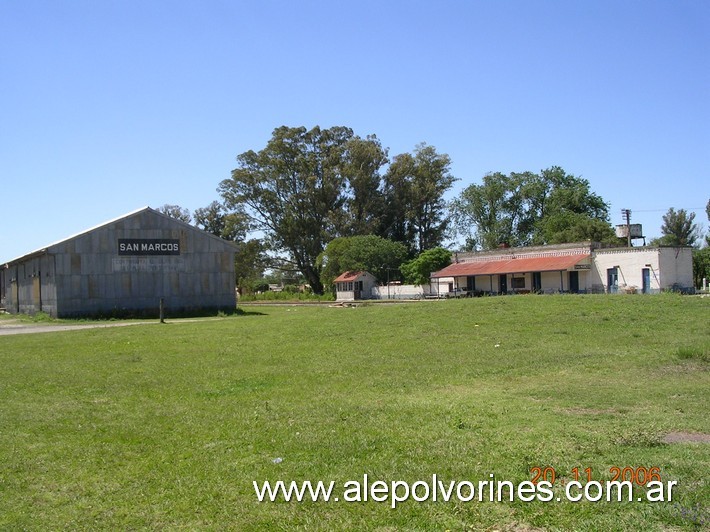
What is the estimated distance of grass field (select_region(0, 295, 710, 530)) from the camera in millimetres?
5785

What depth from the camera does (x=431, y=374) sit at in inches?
511

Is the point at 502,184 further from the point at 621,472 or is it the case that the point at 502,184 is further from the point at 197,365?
the point at 621,472

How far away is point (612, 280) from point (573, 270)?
338 cm

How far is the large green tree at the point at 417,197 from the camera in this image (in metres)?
92.2

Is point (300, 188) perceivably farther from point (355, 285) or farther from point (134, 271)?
point (134, 271)

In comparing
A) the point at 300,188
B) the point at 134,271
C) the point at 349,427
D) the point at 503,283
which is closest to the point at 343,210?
the point at 300,188

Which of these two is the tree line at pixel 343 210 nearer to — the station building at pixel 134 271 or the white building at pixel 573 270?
the white building at pixel 573 270

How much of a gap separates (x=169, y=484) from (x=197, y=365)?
29.1 feet

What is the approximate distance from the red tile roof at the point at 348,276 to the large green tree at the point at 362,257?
507 mm

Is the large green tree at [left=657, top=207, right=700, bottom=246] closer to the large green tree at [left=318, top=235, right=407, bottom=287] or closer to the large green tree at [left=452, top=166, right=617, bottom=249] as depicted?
the large green tree at [left=452, top=166, right=617, bottom=249]

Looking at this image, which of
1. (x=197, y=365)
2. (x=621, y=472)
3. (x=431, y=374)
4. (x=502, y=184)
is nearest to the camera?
(x=621, y=472)

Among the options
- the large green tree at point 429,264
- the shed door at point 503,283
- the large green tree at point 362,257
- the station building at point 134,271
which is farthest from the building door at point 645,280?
the large green tree at point 362,257

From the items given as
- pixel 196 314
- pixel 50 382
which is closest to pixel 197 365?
pixel 50 382

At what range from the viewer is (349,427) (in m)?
8.44
